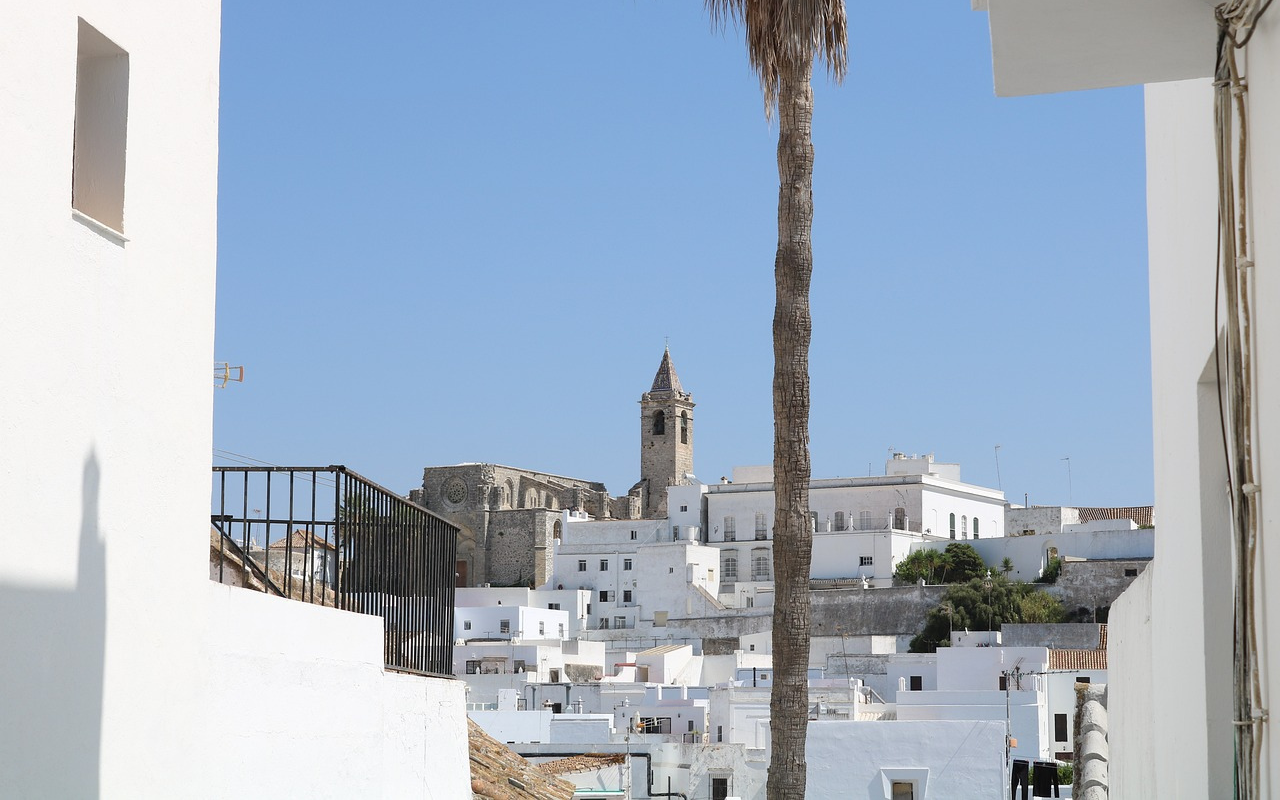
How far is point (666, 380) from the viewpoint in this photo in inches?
4648

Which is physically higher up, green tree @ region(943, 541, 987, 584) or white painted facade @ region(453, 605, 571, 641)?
green tree @ region(943, 541, 987, 584)

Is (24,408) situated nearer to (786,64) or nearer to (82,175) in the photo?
(82,175)

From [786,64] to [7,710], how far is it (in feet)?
27.7

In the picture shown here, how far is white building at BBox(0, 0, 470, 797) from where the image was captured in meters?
4.64

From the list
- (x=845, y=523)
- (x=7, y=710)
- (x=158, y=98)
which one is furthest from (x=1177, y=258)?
(x=845, y=523)

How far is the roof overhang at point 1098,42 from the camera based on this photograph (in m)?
3.35

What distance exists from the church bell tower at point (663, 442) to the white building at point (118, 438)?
109m

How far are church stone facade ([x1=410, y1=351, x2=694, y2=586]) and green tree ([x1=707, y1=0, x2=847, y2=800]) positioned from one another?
79248mm

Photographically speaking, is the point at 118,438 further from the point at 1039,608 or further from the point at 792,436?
the point at 1039,608

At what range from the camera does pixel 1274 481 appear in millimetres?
2855

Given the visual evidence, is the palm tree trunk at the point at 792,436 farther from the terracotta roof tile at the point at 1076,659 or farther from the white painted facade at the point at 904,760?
the terracotta roof tile at the point at 1076,659

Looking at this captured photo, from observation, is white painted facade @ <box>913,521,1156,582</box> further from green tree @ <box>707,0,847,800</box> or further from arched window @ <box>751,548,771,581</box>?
green tree @ <box>707,0,847,800</box>

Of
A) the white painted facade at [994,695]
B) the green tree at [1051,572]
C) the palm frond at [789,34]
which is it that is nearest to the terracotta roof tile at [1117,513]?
the green tree at [1051,572]

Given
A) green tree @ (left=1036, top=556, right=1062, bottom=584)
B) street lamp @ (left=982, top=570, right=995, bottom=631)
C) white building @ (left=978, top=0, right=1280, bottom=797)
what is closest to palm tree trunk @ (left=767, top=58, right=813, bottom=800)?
white building @ (left=978, top=0, right=1280, bottom=797)
